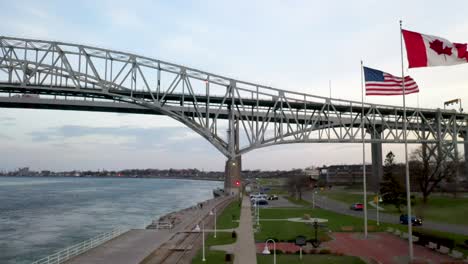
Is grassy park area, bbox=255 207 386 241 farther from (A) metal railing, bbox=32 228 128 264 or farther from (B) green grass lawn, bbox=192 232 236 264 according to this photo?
(A) metal railing, bbox=32 228 128 264

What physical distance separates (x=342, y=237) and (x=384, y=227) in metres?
7.25

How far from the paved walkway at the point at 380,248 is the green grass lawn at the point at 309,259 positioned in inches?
53.9

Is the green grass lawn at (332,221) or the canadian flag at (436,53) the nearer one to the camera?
the canadian flag at (436,53)

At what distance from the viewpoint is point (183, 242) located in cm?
3161

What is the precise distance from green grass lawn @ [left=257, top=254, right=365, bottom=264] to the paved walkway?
1.37 m

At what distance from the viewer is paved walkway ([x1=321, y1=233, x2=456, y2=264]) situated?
2508 cm

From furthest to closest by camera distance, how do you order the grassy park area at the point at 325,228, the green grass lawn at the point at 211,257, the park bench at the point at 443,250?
the grassy park area at the point at 325,228
the park bench at the point at 443,250
the green grass lawn at the point at 211,257

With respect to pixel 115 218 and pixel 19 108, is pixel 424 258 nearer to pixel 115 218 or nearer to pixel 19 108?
pixel 115 218

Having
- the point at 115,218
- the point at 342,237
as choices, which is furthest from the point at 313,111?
the point at 342,237

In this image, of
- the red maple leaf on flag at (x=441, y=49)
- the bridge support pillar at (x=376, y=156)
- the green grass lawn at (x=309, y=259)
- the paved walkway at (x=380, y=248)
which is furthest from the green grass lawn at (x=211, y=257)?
the bridge support pillar at (x=376, y=156)

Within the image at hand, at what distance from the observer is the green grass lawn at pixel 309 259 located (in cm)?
2436

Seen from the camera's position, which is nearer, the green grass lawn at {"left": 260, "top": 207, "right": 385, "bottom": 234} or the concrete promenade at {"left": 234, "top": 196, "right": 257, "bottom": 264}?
the concrete promenade at {"left": 234, "top": 196, "right": 257, "bottom": 264}

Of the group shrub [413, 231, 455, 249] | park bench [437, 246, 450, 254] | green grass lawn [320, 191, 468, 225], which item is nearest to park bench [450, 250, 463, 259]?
park bench [437, 246, 450, 254]

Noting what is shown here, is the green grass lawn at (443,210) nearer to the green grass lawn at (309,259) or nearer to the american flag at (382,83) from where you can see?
the green grass lawn at (309,259)
